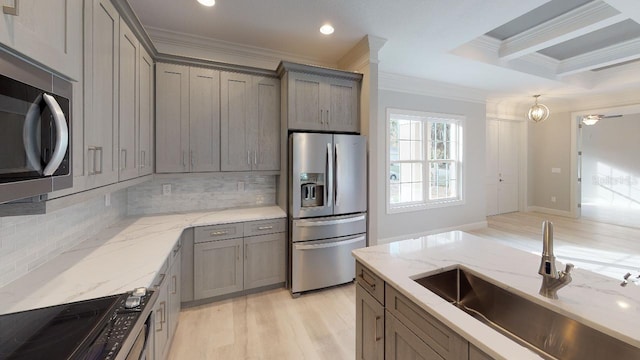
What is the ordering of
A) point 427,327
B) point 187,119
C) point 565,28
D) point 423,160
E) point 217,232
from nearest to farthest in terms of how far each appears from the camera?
point 427,327, point 217,232, point 187,119, point 565,28, point 423,160

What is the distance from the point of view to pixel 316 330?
224cm

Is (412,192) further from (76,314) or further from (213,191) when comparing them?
(76,314)

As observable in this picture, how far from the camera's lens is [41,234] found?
147 cm

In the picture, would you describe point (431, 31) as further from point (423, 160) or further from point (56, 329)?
point (56, 329)

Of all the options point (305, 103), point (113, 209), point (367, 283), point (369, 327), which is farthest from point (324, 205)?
point (113, 209)

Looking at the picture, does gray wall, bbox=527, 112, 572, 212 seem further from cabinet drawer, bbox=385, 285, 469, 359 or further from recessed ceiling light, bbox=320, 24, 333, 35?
cabinet drawer, bbox=385, 285, 469, 359

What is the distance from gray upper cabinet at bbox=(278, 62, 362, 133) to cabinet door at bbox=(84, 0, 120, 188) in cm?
151

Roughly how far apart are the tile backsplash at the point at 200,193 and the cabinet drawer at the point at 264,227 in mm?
562

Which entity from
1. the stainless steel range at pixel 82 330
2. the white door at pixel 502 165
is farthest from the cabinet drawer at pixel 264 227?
the white door at pixel 502 165

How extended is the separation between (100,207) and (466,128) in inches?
221

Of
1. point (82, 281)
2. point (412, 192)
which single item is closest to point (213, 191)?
point (82, 281)

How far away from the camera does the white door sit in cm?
609

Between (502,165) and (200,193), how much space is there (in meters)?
6.71

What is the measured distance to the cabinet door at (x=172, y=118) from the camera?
2.57 meters
